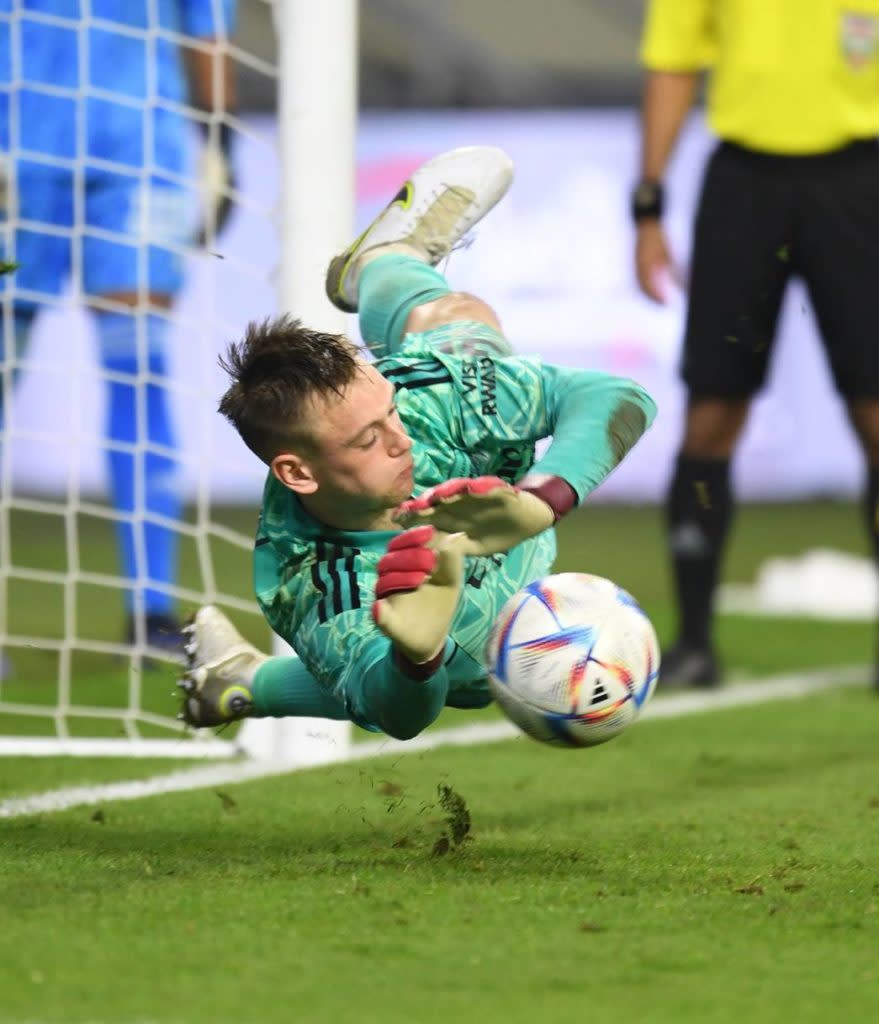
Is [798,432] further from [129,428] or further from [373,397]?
[373,397]

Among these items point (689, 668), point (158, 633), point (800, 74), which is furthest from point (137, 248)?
point (689, 668)

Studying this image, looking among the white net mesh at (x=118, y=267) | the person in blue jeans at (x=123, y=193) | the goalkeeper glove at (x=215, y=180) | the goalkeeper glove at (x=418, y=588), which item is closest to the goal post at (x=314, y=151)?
the white net mesh at (x=118, y=267)

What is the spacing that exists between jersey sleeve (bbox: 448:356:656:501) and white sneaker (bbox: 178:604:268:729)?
0.64 meters

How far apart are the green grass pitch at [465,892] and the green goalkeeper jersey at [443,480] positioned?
0.29 meters

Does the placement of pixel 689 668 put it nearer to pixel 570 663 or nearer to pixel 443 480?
pixel 443 480

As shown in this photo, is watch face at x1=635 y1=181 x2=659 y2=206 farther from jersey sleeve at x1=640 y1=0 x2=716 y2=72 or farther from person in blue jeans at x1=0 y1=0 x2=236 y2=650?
person in blue jeans at x1=0 y1=0 x2=236 y2=650

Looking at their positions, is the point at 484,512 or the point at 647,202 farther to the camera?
the point at 647,202

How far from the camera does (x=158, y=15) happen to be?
220 inches

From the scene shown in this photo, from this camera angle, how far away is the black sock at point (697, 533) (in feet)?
19.3

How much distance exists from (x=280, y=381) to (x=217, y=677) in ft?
2.61

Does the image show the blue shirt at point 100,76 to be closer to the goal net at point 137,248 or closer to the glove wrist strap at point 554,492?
the goal net at point 137,248

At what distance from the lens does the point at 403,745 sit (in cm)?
484

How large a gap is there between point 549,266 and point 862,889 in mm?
9803

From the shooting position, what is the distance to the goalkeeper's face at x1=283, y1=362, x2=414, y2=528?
316cm
